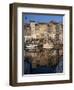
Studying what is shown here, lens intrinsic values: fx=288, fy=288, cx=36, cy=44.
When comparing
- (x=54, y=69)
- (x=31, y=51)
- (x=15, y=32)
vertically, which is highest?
(x=15, y=32)

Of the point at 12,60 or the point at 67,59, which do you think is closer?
the point at 12,60

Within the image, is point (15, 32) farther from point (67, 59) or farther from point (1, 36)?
point (67, 59)

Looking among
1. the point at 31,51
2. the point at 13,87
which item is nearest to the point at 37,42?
the point at 31,51

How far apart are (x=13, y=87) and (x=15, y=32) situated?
0.39m

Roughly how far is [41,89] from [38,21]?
0.50 metres

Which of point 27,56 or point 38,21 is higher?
point 38,21

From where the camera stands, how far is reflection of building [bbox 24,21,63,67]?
206 cm

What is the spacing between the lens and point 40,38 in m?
2.09

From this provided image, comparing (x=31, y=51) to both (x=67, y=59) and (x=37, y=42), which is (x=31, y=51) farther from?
(x=67, y=59)

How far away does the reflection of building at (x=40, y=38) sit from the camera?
206 centimetres

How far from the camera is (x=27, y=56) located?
6.74ft

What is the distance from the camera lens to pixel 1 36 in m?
2.00

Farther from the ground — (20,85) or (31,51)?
(31,51)

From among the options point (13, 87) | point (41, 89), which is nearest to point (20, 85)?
point (13, 87)
